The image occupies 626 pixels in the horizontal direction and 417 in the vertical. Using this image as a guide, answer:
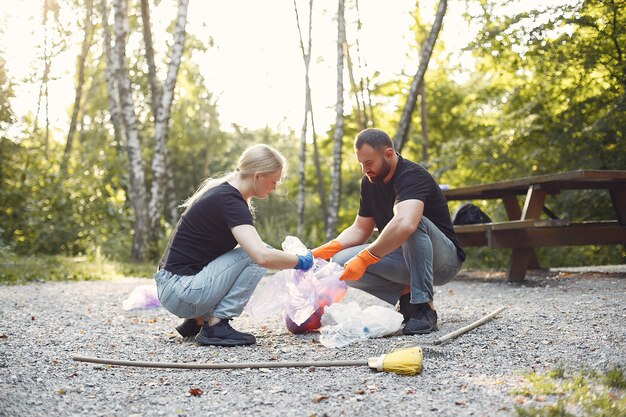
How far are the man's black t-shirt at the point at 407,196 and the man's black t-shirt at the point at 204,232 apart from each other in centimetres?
104

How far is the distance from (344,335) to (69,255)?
11.1 metres

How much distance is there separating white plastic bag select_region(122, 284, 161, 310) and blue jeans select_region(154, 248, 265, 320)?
6.41 ft

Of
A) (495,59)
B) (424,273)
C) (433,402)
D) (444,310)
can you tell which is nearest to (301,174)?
(495,59)

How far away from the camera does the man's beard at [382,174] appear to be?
4.45 m

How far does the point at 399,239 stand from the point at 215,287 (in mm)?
1155

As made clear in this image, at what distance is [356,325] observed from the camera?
13.7 ft

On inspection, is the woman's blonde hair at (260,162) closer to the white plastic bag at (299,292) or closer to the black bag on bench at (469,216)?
the white plastic bag at (299,292)

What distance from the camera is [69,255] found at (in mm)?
13891

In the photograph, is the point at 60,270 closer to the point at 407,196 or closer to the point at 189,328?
the point at 189,328

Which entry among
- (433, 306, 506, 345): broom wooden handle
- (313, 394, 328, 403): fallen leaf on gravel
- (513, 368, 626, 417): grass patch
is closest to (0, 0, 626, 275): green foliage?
(433, 306, 506, 345): broom wooden handle

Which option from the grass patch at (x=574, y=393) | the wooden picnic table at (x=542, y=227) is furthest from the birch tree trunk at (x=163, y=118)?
the grass patch at (x=574, y=393)

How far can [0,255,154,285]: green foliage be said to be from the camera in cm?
873

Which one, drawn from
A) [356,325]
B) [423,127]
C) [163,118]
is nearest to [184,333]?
[356,325]

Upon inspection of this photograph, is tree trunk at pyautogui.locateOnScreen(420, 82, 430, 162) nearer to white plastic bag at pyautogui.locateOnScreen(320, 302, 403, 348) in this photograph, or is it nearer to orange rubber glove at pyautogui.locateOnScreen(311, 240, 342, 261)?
orange rubber glove at pyautogui.locateOnScreen(311, 240, 342, 261)
